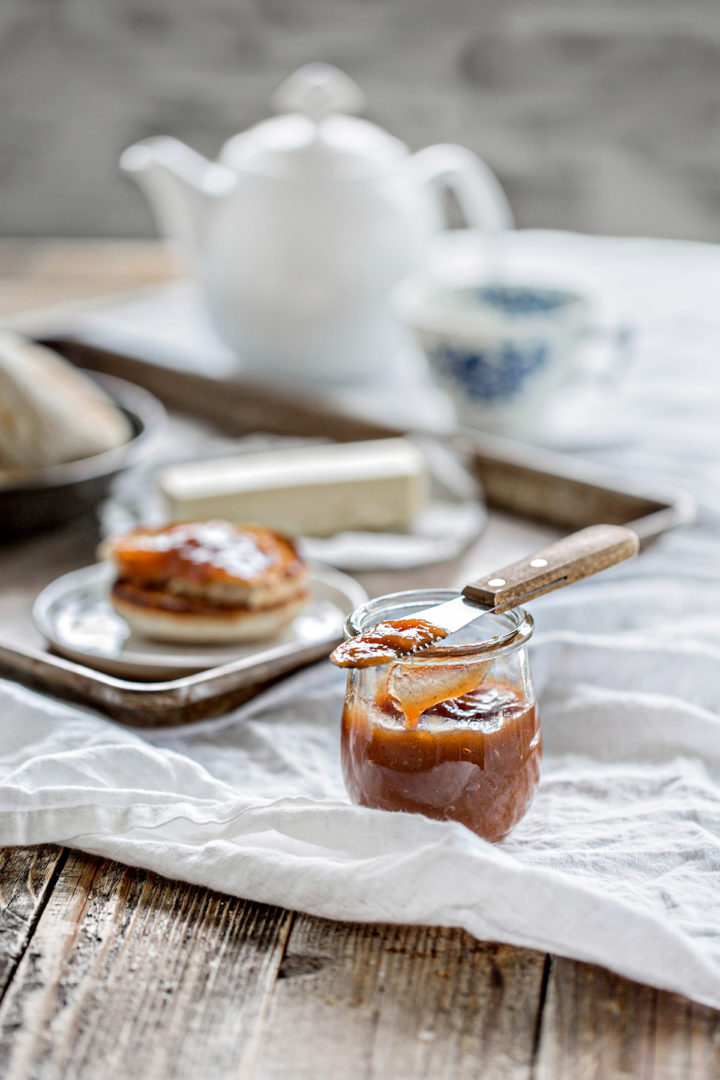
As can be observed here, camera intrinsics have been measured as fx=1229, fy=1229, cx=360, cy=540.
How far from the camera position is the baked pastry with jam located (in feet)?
2.90

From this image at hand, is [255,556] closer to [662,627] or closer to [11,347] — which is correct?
[662,627]

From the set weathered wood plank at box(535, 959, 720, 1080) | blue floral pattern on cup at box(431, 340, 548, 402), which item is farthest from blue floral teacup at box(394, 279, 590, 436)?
weathered wood plank at box(535, 959, 720, 1080)

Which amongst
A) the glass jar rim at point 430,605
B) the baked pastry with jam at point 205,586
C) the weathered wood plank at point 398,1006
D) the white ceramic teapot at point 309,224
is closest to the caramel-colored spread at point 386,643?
the glass jar rim at point 430,605

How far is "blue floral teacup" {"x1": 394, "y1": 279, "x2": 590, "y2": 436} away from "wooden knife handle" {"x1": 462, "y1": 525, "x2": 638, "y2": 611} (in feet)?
2.05

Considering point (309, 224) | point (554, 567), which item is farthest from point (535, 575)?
point (309, 224)

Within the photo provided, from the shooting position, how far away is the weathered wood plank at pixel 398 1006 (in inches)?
21.1

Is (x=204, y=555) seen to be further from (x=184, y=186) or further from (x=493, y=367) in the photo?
(x=184, y=186)

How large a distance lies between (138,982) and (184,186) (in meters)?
1.11

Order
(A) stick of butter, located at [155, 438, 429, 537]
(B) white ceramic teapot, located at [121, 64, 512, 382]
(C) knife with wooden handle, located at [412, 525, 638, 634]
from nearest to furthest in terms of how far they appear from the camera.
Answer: (C) knife with wooden handle, located at [412, 525, 638, 634], (A) stick of butter, located at [155, 438, 429, 537], (B) white ceramic teapot, located at [121, 64, 512, 382]

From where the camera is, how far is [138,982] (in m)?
0.59

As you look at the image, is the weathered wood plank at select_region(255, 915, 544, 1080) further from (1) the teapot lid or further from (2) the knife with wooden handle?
(1) the teapot lid

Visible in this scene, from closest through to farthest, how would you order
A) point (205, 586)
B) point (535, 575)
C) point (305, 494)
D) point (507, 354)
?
point (535, 575), point (205, 586), point (305, 494), point (507, 354)

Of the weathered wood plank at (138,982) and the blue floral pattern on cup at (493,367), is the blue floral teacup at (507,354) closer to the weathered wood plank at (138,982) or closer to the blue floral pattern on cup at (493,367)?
the blue floral pattern on cup at (493,367)

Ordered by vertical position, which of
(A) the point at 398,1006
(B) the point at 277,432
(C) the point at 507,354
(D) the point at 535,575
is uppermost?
(D) the point at 535,575
